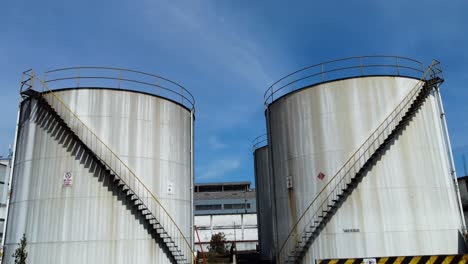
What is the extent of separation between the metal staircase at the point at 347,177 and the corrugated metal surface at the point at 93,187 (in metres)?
5.96

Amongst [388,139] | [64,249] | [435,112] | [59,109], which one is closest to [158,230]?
[64,249]

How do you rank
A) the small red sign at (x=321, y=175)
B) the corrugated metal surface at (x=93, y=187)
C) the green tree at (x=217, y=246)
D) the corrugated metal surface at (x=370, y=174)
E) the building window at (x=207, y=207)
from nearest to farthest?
1. the corrugated metal surface at (x=370, y=174)
2. the corrugated metal surface at (x=93, y=187)
3. the small red sign at (x=321, y=175)
4. the green tree at (x=217, y=246)
5. the building window at (x=207, y=207)

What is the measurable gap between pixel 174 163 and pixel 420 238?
1154 centimetres

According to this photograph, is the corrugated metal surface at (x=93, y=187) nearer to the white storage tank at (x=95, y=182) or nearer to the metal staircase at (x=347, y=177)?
the white storage tank at (x=95, y=182)

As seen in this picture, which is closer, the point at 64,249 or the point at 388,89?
the point at 64,249

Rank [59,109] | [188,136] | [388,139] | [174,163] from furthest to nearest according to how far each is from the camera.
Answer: [188,136] → [174,163] → [59,109] → [388,139]

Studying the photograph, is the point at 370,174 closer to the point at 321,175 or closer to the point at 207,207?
the point at 321,175

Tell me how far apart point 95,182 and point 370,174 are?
11883mm

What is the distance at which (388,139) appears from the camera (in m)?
16.5

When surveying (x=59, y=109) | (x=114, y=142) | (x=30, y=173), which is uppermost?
(x=59, y=109)

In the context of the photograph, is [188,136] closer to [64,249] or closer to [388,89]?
[64,249]

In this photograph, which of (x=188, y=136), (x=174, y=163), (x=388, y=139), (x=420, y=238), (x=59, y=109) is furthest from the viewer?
(x=188, y=136)

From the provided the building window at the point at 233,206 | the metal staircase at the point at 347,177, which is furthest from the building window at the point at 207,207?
the metal staircase at the point at 347,177

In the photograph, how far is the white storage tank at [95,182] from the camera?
16.2 meters
